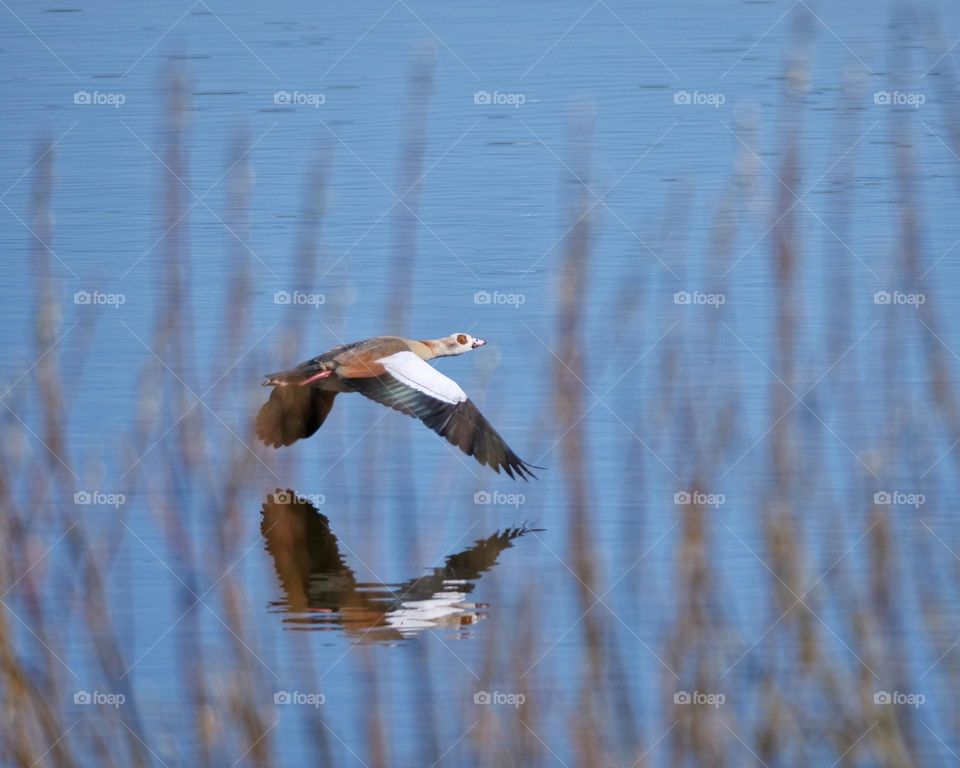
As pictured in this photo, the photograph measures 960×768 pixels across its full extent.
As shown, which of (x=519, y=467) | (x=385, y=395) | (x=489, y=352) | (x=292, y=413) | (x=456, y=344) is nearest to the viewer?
(x=489, y=352)

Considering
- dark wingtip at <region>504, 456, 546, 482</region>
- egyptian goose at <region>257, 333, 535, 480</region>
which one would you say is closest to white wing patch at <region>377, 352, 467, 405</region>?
egyptian goose at <region>257, 333, 535, 480</region>

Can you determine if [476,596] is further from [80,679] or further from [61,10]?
[61,10]

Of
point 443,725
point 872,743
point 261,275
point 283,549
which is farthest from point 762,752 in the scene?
point 261,275

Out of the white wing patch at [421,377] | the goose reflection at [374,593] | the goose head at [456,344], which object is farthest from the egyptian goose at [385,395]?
the goose reflection at [374,593]

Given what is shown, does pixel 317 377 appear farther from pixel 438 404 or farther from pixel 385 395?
pixel 438 404

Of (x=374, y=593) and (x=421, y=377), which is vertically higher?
(x=421, y=377)

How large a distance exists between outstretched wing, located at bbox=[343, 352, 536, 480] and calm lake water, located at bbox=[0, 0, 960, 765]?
0.53ft

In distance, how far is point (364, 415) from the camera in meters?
8.79

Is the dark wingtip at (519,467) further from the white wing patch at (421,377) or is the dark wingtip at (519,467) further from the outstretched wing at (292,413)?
the outstretched wing at (292,413)

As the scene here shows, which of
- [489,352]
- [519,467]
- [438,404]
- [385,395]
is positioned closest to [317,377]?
[385,395]

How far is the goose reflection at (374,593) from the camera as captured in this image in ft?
22.6

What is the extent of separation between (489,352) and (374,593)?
4.99ft

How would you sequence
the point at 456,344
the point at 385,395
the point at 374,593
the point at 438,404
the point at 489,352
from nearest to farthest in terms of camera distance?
the point at 489,352, the point at 374,593, the point at 438,404, the point at 385,395, the point at 456,344

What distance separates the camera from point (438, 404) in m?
7.91
